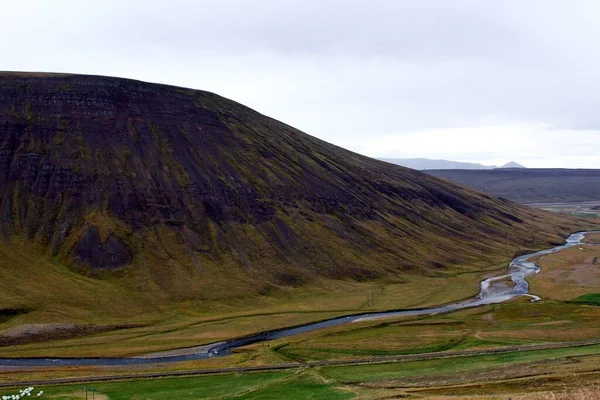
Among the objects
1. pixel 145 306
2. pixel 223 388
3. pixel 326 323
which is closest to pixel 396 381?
pixel 223 388

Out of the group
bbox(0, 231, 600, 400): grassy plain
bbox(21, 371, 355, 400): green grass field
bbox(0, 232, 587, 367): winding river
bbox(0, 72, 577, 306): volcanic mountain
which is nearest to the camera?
bbox(0, 231, 600, 400): grassy plain

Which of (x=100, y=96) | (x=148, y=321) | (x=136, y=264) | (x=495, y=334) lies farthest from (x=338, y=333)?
(x=100, y=96)

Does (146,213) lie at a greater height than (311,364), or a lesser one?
greater

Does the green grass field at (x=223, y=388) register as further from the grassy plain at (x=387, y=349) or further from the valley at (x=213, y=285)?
the valley at (x=213, y=285)

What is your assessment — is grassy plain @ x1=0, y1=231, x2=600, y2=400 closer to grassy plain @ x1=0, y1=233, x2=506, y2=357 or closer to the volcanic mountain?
grassy plain @ x1=0, y1=233, x2=506, y2=357

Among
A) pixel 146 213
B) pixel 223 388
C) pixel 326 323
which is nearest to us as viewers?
pixel 223 388

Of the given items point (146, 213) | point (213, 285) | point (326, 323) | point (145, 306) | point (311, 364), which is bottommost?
point (326, 323)

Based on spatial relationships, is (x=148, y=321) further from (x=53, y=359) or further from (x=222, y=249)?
(x=222, y=249)

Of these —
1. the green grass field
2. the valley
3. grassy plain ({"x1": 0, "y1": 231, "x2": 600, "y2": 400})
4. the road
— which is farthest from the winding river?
→ the green grass field

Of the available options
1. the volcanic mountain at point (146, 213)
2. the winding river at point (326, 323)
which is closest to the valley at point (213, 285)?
the volcanic mountain at point (146, 213)

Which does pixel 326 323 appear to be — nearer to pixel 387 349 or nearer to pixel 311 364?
pixel 387 349
